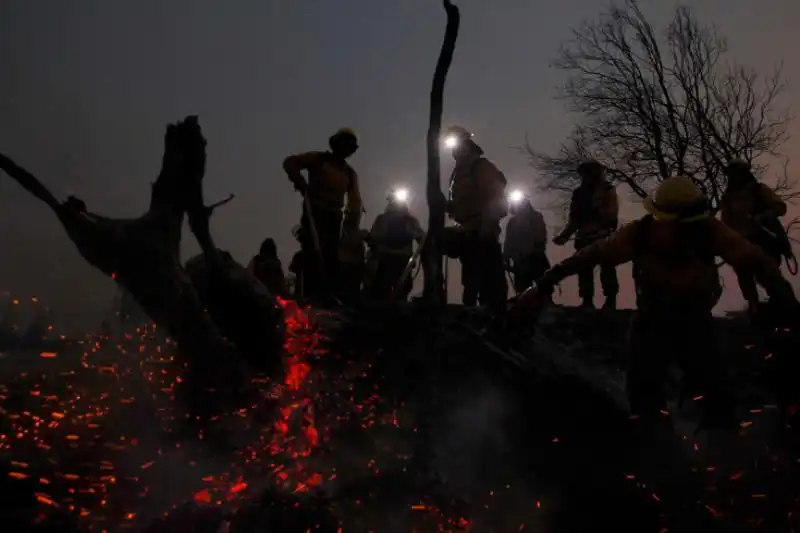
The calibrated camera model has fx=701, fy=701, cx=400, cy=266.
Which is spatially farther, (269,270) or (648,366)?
(269,270)

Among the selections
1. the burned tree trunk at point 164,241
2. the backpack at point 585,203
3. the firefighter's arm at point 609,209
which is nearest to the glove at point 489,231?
the backpack at point 585,203

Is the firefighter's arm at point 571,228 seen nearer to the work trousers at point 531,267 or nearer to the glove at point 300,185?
the work trousers at point 531,267

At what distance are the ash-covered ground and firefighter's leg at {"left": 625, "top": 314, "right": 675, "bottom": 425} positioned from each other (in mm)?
254

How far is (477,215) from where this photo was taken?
819 centimetres

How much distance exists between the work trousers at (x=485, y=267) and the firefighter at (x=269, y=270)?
229cm

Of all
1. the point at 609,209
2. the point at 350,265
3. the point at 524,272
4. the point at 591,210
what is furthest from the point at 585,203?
the point at 350,265

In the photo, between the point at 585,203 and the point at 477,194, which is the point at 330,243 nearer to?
the point at 477,194

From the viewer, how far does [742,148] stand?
16.8m

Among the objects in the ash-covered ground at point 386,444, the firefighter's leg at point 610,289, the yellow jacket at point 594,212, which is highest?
the yellow jacket at point 594,212

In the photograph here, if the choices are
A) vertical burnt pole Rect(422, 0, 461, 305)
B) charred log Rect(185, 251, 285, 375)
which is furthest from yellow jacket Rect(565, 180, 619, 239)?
charred log Rect(185, 251, 285, 375)

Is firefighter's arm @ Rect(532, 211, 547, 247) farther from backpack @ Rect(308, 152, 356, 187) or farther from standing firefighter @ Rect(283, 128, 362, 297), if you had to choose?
backpack @ Rect(308, 152, 356, 187)

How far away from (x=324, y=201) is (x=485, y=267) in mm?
2021

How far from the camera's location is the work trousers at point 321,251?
7.97 m

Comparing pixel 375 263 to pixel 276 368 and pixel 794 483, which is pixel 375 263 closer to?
pixel 276 368
